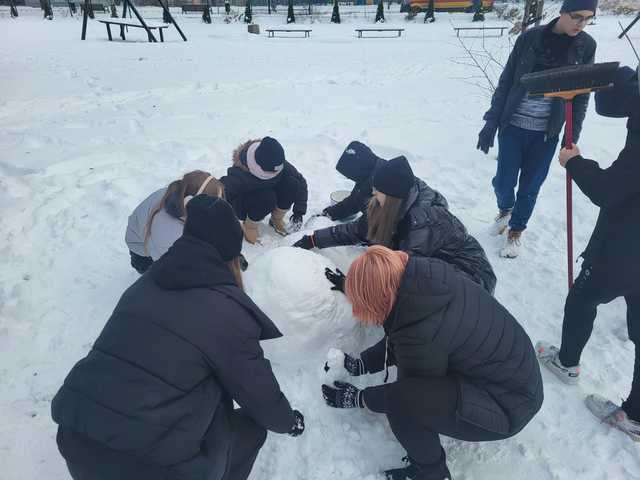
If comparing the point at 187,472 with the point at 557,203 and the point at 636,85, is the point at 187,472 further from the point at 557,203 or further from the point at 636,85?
the point at 557,203

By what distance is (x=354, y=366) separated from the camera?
204 cm

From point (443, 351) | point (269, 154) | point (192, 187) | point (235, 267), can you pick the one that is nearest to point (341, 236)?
point (269, 154)

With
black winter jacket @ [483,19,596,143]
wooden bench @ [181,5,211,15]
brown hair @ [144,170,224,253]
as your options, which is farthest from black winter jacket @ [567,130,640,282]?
wooden bench @ [181,5,211,15]

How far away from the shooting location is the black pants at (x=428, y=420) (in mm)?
1472

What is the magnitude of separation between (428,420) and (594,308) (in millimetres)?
965

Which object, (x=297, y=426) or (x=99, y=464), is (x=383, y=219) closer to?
(x=297, y=426)

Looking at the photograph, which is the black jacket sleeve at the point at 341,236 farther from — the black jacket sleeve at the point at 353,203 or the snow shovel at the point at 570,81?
the snow shovel at the point at 570,81

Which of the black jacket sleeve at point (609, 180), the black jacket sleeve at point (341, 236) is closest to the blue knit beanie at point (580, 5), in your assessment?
the black jacket sleeve at point (609, 180)

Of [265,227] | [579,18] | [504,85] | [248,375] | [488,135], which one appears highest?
[579,18]

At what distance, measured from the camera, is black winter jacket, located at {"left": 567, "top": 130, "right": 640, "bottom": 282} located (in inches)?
62.2

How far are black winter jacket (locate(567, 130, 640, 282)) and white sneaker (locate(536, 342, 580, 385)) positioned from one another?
2.08 ft

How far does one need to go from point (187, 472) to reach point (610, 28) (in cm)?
1570

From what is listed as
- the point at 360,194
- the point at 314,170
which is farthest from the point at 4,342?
the point at 314,170

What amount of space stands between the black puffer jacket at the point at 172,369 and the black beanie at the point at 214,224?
0.04 meters
